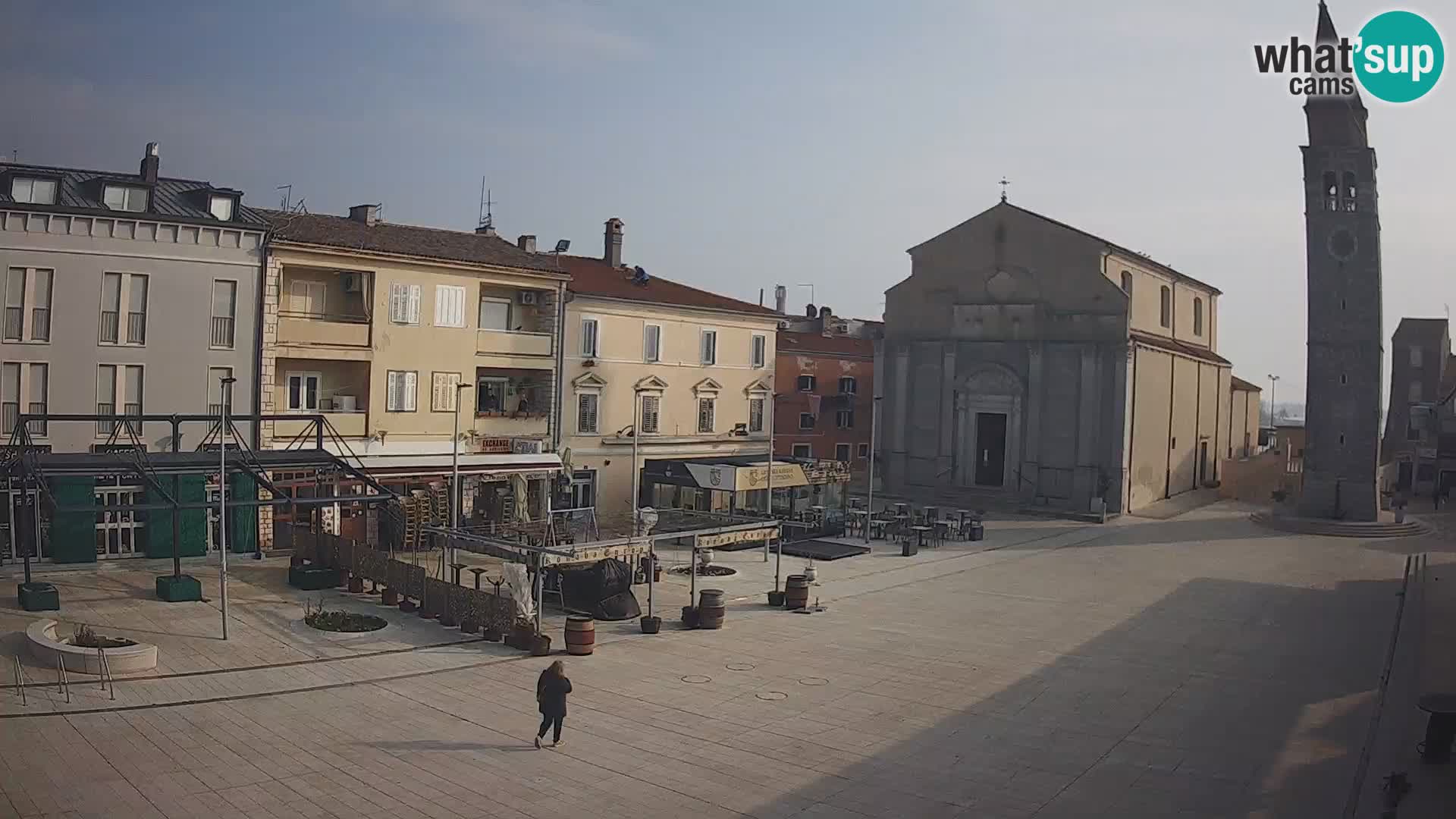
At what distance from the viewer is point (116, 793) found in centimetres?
1402

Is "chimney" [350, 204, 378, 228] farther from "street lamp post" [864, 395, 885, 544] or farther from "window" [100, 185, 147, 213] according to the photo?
"street lamp post" [864, 395, 885, 544]

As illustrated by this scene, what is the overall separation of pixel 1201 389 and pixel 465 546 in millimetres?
52639

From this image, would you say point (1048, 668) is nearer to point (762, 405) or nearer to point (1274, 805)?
point (1274, 805)

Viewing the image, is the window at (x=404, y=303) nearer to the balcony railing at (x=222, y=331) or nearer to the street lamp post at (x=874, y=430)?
the balcony railing at (x=222, y=331)

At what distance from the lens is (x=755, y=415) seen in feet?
164

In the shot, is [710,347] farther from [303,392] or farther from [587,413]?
[303,392]

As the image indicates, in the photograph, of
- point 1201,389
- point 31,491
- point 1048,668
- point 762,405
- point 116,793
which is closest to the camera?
point 116,793

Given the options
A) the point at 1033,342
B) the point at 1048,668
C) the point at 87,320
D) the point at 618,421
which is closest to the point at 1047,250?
the point at 1033,342

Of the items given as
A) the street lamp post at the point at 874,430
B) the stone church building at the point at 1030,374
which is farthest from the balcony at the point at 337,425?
the stone church building at the point at 1030,374

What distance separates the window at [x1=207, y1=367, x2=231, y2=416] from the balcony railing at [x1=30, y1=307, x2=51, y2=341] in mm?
4266

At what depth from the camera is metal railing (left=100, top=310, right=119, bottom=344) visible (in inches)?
1254

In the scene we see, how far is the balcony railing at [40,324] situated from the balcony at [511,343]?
1305 cm

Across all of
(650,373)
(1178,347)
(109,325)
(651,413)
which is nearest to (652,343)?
(650,373)

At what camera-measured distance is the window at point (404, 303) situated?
1451 inches
